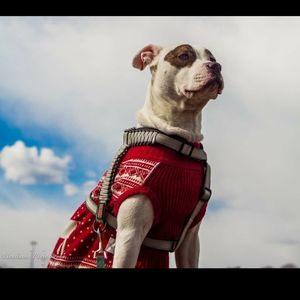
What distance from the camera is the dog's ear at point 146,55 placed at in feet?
11.0

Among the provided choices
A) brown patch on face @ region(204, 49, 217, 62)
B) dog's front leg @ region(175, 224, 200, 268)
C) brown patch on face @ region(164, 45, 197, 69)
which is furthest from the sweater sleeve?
brown patch on face @ region(204, 49, 217, 62)

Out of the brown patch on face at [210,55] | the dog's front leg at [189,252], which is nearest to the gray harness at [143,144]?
the dog's front leg at [189,252]

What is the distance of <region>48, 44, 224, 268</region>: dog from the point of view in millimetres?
2781

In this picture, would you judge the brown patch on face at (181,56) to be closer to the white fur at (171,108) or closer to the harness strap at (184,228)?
the white fur at (171,108)

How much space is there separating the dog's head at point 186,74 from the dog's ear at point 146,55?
37 mm

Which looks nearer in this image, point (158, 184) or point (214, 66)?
point (158, 184)

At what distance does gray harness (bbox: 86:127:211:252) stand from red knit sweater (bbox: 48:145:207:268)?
0.04 m

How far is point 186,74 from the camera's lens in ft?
10.1

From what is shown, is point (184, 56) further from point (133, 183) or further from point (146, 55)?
point (133, 183)

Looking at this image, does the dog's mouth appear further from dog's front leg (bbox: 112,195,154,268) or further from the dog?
dog's front leg (bbox: 112,195,154,268)

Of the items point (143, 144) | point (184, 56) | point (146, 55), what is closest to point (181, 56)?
point (184, 56)

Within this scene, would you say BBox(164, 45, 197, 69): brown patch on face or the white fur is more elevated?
BBox(164, 45, 197, 69): brown patch on face

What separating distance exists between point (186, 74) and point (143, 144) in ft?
1.89
